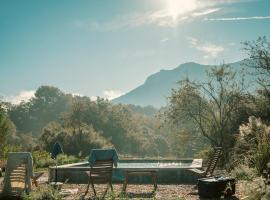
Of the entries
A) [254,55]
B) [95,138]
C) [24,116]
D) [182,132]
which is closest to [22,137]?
[24,116]

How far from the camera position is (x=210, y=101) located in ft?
78.2

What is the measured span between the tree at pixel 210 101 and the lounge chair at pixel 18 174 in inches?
557

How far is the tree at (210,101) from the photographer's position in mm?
22938

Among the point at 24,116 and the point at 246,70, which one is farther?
the point at 24,116

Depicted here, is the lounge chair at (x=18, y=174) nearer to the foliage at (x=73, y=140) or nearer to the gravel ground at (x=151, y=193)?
the gravel ground at (x=151, y=193)

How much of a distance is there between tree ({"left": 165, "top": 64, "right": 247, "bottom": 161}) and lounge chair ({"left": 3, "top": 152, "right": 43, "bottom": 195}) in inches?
557

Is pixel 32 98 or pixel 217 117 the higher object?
pixel 32 98

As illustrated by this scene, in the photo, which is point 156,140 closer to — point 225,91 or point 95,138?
point 95,138

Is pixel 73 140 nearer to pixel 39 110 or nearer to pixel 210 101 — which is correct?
pixel 210 101

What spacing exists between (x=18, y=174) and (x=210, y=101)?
50.9 feet

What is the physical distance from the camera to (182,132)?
25516mm

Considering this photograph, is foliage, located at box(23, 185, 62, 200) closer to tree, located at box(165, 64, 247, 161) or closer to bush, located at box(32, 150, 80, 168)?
bush, located at box(32, 150, 80, 168)

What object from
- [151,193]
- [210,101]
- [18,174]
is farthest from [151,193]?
[210,101]

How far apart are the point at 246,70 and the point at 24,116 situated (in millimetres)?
65779
